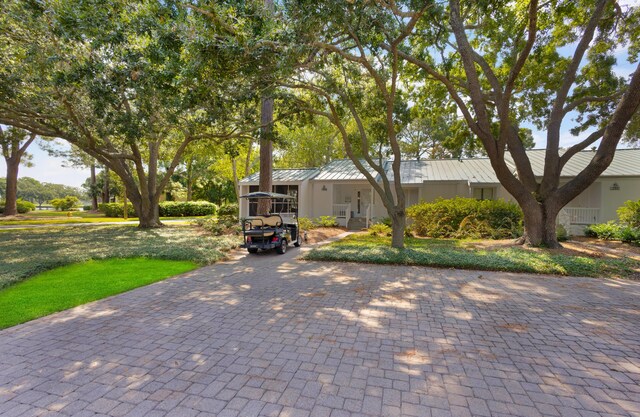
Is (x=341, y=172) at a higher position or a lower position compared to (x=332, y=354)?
higher

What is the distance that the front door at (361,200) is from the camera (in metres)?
20.8

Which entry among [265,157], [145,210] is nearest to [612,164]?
[265,157]

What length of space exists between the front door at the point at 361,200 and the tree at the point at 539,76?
9.20 m

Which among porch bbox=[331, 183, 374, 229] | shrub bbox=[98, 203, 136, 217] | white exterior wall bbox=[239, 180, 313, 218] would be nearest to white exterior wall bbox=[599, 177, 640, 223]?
porch bbox=[331, 183, 374, 229]

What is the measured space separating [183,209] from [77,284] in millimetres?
24740

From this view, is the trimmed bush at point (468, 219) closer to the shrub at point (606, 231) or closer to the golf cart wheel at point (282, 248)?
the shrub at point (606, 231)

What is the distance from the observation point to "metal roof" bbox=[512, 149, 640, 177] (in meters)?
15.9

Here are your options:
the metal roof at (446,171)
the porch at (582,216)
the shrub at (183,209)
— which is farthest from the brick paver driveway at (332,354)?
the shrub at (183,209)

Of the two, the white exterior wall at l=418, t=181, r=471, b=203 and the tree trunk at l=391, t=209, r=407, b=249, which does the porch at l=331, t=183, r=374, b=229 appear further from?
the tree trunk at l=391, t=209, r=407, b=249

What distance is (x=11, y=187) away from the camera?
1013 inches

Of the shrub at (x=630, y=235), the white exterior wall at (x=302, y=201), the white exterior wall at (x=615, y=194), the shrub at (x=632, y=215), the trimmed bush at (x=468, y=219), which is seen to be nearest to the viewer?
the shrub at (x=630, y=235)

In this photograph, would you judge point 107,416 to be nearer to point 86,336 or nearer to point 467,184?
Result: point 86,336

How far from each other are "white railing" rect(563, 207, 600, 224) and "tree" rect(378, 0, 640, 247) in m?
5.25

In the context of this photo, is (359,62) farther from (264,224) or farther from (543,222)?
(543,222)
